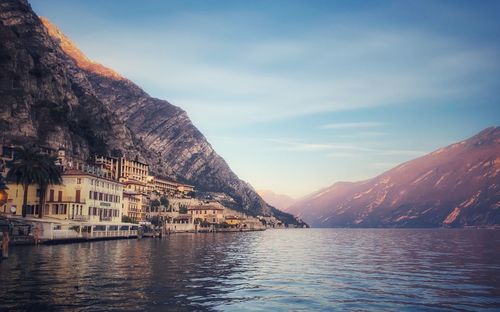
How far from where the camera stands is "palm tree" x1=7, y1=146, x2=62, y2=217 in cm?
8444

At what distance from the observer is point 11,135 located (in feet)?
440

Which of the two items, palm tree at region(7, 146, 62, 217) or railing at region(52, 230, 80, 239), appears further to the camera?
palm tree at region(7, 146, 62, 217)

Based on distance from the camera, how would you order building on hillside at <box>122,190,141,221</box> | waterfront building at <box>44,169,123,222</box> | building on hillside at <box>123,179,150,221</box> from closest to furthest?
waterfront building at <box>44,169,123,222</box>
building on hillside at <box>122,190,141,221</box>
building on hillside at <box>123,179,150,221</box>

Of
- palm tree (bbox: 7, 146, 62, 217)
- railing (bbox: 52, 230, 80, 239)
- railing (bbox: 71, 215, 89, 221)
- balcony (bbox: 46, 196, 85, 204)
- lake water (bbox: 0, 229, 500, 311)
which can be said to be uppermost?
palm tree (bbox: 7, 146, 62, 217)

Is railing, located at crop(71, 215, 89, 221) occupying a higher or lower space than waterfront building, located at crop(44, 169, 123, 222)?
lower

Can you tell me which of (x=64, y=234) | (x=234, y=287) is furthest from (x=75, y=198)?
(x=234, y=287)

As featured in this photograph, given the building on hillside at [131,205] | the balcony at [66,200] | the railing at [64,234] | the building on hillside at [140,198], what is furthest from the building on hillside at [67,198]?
the building on hillside at [140,198]

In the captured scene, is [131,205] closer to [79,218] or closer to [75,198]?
[75,198]

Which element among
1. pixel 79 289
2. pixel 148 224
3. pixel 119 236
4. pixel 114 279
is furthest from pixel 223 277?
pixel 148 224

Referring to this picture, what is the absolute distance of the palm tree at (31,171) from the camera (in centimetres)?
8444

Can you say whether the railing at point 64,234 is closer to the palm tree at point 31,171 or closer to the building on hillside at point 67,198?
the building on hillside at point 67,198

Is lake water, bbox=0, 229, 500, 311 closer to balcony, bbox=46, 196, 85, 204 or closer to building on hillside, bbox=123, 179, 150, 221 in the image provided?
balcony, bbox=46, 196, 85, 204

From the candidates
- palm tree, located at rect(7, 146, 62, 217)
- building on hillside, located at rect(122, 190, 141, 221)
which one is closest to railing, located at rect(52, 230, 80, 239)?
palm tree, located at rect(7, 146, 62, 217)

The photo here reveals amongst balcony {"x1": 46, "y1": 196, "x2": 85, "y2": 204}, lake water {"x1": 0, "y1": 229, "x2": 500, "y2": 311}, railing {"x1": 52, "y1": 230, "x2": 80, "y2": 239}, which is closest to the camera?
lake water {"x1": 0, "y1": 229, "x2": 500, "y2": 311}
